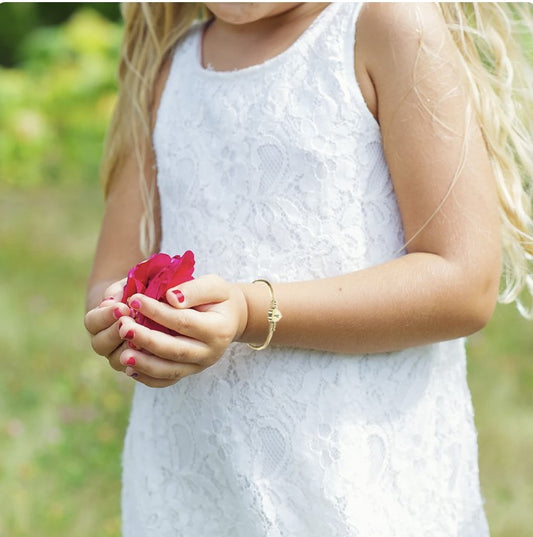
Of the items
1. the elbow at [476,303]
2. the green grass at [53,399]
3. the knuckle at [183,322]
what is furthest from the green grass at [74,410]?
the knuckle at [183,322]

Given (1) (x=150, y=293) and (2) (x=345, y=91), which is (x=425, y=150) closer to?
(2) (x=345, y=91)

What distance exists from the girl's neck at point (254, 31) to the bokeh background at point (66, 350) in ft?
5.42

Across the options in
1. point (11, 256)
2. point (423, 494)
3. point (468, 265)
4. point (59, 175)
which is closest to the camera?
point (468, 265)

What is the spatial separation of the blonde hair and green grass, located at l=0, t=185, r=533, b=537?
4.47 feet

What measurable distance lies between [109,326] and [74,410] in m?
2.15

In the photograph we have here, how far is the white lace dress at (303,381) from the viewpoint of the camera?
1.57m

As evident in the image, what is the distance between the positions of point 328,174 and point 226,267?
237mm

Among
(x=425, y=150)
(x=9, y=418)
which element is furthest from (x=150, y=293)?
(x=9, y=418)

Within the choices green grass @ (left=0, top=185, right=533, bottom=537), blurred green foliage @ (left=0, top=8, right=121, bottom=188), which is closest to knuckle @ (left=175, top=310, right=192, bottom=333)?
green grass @ (left=0, top=185, right=533, bottom=537)

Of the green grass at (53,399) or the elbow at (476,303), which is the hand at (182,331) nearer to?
the elbow at (476,303)

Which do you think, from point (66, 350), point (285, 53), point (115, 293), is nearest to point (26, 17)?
point (66, 350)

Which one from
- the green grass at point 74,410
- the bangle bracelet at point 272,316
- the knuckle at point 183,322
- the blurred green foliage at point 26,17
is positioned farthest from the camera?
the blurred green foliage at point 26,17

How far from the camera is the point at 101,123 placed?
6152 mm

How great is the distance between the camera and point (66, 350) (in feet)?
13.0
